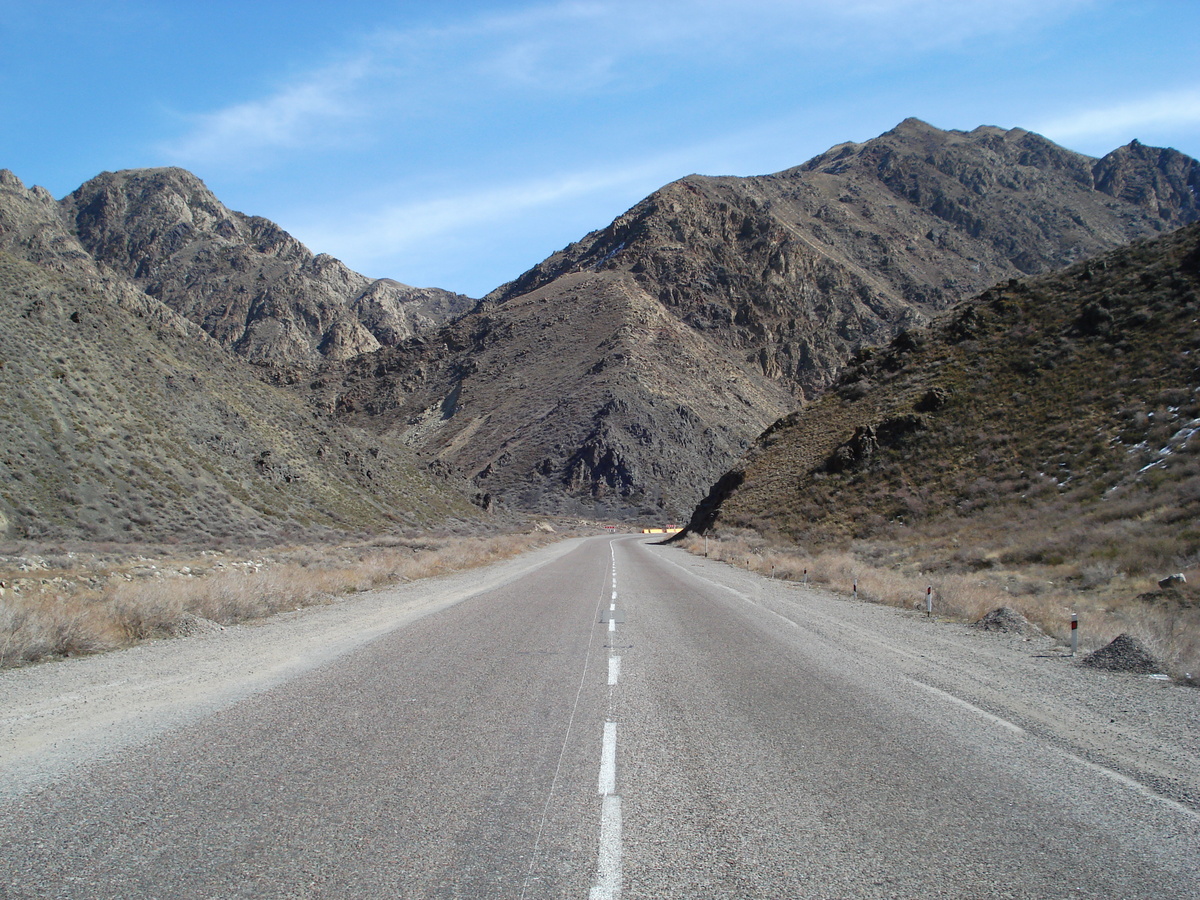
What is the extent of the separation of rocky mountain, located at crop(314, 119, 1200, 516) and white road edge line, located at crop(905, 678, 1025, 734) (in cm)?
6501

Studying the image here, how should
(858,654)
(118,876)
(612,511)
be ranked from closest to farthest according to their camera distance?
(118,876) < (858,654) < (612,511)

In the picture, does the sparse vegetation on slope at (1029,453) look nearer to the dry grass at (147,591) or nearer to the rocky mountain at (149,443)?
the dry grass at (147,591)

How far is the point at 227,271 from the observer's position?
15325 centimetres

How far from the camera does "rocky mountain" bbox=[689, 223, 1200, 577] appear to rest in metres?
20.8

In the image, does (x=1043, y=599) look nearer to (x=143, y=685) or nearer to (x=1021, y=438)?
(x=143, y=685)

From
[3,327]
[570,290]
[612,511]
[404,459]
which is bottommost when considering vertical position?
[612,511]

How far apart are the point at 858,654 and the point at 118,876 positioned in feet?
26.9

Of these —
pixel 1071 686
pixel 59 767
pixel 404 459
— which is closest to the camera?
pixel 59 767

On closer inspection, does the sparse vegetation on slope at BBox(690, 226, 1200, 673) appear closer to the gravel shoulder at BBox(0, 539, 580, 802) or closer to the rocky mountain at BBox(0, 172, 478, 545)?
the gravel shoulder at BBox(0, 539, 580, 802)

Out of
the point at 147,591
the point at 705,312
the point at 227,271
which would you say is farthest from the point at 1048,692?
the point at 227,271

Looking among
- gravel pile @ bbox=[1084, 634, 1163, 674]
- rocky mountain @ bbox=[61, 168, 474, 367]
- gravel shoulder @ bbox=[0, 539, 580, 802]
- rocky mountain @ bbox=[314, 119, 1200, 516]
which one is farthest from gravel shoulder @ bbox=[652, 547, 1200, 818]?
rocky mountain @ bbox=[61, 168, 474, 367]

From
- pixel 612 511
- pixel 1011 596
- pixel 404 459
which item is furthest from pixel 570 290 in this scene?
pixel 1011 596

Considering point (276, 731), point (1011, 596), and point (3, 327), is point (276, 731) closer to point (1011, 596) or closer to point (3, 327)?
point (1011, 596)

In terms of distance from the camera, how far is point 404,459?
61250 mm
